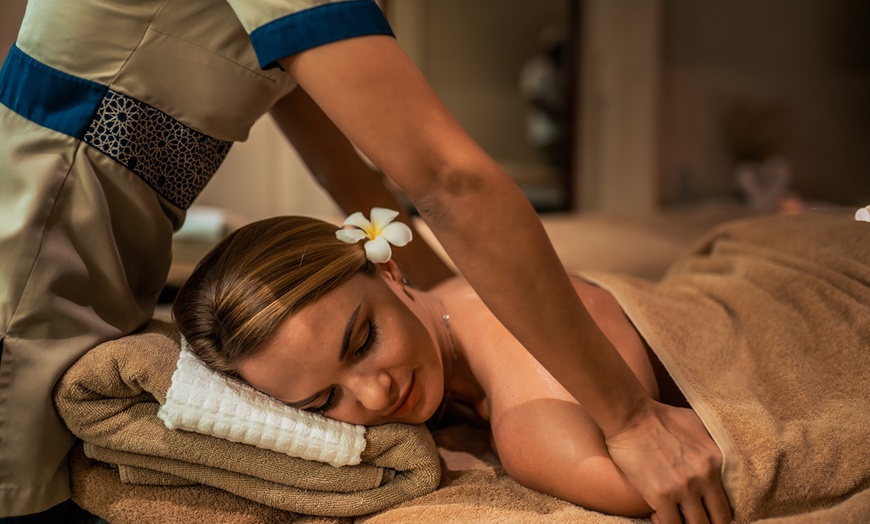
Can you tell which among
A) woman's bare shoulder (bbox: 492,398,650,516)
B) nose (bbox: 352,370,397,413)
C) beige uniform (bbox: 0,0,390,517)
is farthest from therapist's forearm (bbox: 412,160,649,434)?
beige uniform (bbox: 0,0,390,517)

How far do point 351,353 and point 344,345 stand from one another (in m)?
0.02

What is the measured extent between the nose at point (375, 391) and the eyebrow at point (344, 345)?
→ 0.05 m

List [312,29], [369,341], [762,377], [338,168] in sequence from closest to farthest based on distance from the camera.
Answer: [312,29]
[369,341]
[762,377]
[338,168]

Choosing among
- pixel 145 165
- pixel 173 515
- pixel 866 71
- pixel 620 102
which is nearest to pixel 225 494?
pixel 173 515

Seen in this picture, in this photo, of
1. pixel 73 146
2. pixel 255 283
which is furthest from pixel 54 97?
pixel 255 283

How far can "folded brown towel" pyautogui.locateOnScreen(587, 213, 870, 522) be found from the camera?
1.05 meters

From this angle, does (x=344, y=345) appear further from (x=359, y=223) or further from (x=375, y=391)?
(x=359, y=223)

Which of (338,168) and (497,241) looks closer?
(497,241)

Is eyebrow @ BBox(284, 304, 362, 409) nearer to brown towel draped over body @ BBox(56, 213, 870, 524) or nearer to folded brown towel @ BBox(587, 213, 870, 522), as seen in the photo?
brown towel draped over body @ BBox(56, 213, 870, 524)

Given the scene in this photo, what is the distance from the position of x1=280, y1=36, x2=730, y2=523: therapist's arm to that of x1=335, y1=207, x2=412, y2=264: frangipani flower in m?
0.28

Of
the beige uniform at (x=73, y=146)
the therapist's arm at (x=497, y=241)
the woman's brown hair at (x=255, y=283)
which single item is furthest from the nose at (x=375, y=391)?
the beige uniform at (x=73, y=146)

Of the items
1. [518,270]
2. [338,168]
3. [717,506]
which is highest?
[518,270]

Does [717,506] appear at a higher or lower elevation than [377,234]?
lower

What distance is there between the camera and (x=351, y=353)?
111 cm
